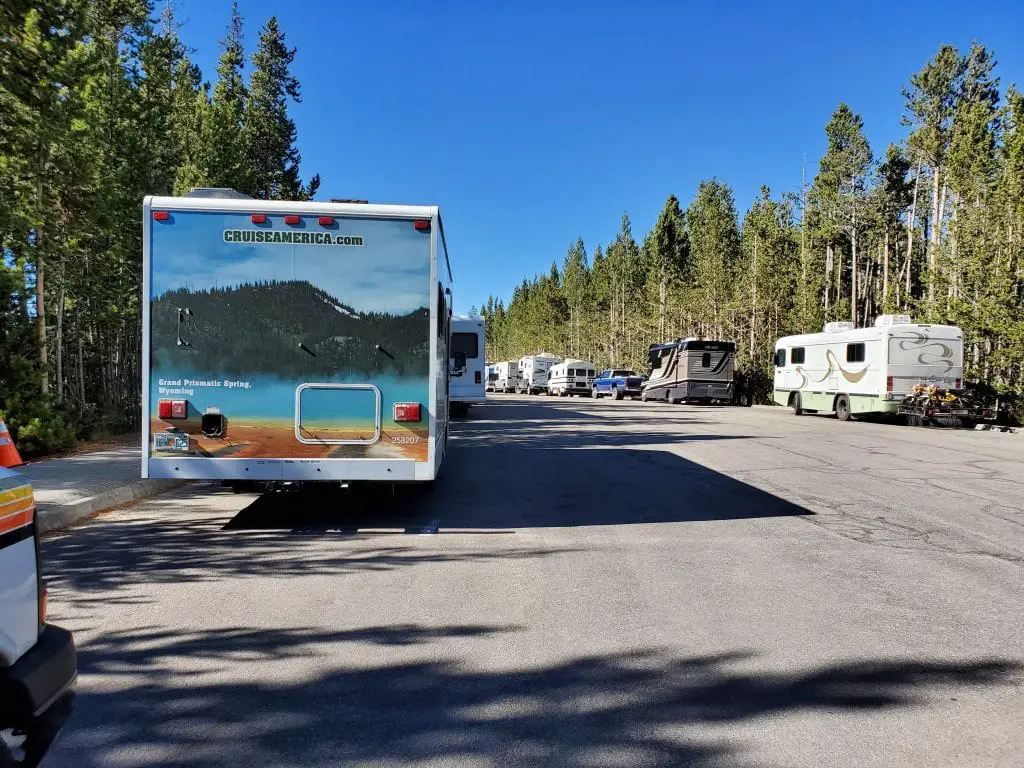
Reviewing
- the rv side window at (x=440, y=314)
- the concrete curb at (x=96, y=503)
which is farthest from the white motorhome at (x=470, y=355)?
the rv side window at (x=440, y=314)

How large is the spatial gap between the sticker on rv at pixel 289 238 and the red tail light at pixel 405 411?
5.29 ft

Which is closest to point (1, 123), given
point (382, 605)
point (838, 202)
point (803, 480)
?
point (382, 605)

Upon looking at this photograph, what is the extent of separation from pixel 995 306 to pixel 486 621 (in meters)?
23.7

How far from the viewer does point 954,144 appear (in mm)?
28766

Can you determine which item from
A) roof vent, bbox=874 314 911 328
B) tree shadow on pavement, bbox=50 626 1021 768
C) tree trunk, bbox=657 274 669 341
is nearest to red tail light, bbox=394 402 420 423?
tree shadow on pavement, bbox=50 626 1021 768

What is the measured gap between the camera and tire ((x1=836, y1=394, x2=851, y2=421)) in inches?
950

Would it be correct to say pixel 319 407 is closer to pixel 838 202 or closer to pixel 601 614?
pixel 601 614

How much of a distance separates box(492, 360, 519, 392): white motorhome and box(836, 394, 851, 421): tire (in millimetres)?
38332

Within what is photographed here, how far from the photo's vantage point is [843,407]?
2447cm

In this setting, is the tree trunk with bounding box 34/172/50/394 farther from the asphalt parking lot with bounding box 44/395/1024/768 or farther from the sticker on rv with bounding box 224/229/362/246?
the sticker on rv with bounding box 224/229/362/246

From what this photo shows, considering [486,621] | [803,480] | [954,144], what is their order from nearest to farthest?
[486,621]
[803,480]
[954,144]

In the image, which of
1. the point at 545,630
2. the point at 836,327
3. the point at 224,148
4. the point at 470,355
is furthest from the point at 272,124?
the point at 545,630

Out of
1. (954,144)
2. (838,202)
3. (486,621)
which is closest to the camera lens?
(486,621)

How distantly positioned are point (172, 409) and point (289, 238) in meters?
1.97
